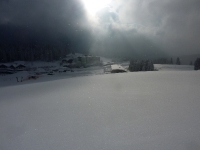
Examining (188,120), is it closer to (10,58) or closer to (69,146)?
(69,146)

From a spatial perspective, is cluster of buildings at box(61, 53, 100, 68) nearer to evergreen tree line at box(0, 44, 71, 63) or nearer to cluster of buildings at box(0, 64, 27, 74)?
evergreen tree line at box(0, 44, 71, 63)

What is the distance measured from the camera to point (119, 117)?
81.7 inches

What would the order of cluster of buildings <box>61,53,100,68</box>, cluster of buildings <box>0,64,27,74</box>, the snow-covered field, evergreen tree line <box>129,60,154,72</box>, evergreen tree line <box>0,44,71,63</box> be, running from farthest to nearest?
cluster of buildings <box>61,53,100,68</box> → evergreen tree line <box>0,44,71,63</box> → cluster of buildings <box>0,64,27,74</box> → evergreen tree line <box>129,60,154,72</box> → the snow-covered field

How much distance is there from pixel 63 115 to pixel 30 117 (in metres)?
0.65

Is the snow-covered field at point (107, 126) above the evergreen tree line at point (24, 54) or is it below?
below

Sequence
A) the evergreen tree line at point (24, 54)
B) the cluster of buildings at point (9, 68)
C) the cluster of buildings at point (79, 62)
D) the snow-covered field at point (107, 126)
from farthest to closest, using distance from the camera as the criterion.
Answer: the cluster of buildings at point (79, 62), the evergreen tree line at point (24, 54), the cluster of buildings at point (9, 68), the snow-covered field at point (107, 126)

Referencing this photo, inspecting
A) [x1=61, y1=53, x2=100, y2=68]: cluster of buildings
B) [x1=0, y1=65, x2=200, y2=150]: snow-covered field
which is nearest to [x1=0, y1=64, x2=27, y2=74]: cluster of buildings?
[x1=61, y1=53, x2=100, y2=68]: cluster of buildings

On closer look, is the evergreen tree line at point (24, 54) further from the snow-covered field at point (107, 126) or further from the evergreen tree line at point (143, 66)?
the snow-covered field at point (107, 126)

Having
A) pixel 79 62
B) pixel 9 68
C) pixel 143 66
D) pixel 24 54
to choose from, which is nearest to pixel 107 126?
pixel 143 66

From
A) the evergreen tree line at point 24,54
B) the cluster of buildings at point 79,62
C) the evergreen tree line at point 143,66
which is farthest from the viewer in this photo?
the cluster of buildings at point 79,62

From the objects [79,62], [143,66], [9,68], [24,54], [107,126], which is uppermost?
[24,54]

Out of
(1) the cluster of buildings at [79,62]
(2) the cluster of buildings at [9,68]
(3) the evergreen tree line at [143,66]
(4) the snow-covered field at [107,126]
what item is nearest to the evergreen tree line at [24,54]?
(2) the cluster of buildings at [9,68]

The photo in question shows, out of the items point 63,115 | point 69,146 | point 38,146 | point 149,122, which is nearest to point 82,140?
point 69,146

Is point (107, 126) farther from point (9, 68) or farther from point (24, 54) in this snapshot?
point (24, 54)
